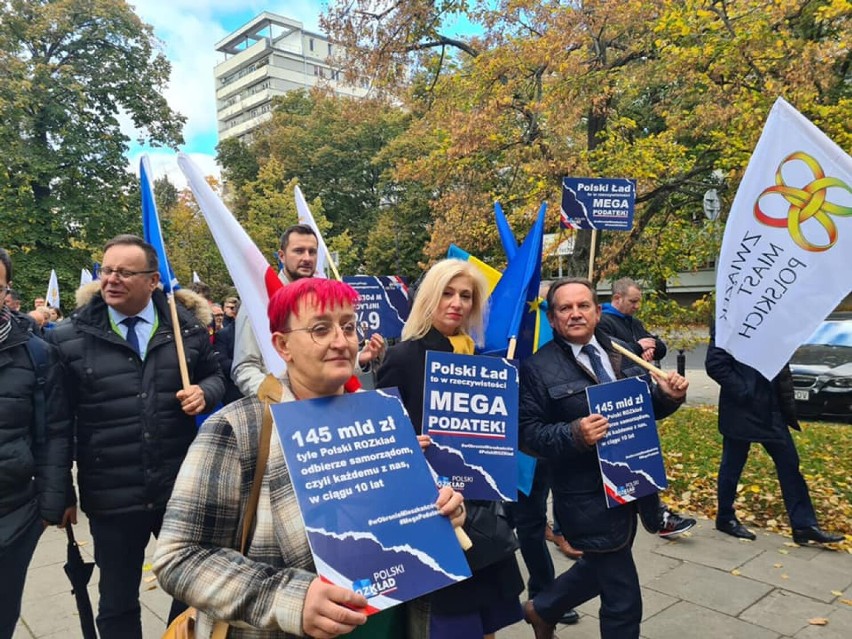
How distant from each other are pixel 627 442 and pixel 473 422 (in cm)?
79

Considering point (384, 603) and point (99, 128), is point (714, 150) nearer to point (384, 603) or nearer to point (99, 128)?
point (384, 603)

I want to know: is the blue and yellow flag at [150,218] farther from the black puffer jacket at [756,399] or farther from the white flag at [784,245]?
the black puffer jacket at [756,399]

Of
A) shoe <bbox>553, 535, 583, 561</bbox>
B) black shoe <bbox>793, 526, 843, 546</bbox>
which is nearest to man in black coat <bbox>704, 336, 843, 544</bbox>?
black shoe <bbox>793, 526, 843, 546</bbox>

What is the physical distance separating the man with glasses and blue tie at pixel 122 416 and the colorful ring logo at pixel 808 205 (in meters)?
3.23

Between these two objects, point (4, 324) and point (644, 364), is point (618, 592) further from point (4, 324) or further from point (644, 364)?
point (4, 324)

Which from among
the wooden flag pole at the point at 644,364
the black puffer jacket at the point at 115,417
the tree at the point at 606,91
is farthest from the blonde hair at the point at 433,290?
the tree at the point at 606,91

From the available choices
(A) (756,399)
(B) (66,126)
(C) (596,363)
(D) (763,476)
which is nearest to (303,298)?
(C) (596,363)

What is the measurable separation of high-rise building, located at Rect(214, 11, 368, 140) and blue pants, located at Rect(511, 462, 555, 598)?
74329mm

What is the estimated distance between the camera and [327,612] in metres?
1.41

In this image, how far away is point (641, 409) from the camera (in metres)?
2.99

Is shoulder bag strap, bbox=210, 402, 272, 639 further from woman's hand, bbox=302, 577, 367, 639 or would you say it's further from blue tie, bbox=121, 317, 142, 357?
blue tie, bbox=121, 317, 142, 357

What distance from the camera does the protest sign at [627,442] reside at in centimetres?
284

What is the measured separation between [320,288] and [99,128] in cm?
2390

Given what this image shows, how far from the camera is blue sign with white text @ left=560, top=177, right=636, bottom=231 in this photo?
5730 mm
